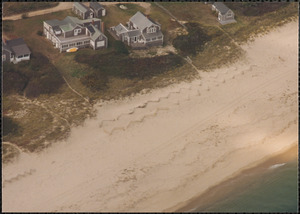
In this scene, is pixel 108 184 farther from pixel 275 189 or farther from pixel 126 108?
pixel 275 189

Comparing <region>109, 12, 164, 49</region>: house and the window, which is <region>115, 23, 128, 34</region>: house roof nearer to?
<region>109, 12, 164, 49</region>: house

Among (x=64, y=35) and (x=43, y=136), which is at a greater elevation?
(x=64, y=35)

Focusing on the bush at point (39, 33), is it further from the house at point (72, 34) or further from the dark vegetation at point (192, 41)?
the dark vegetation at point (192, 41)

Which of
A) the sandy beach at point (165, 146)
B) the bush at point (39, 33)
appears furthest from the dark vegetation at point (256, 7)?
the bush at point (39, 33)

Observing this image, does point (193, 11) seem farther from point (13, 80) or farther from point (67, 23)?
point (13, 80)

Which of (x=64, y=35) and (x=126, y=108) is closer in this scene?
(x=126, y=108)

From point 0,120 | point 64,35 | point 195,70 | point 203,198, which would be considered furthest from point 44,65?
point 203,198
